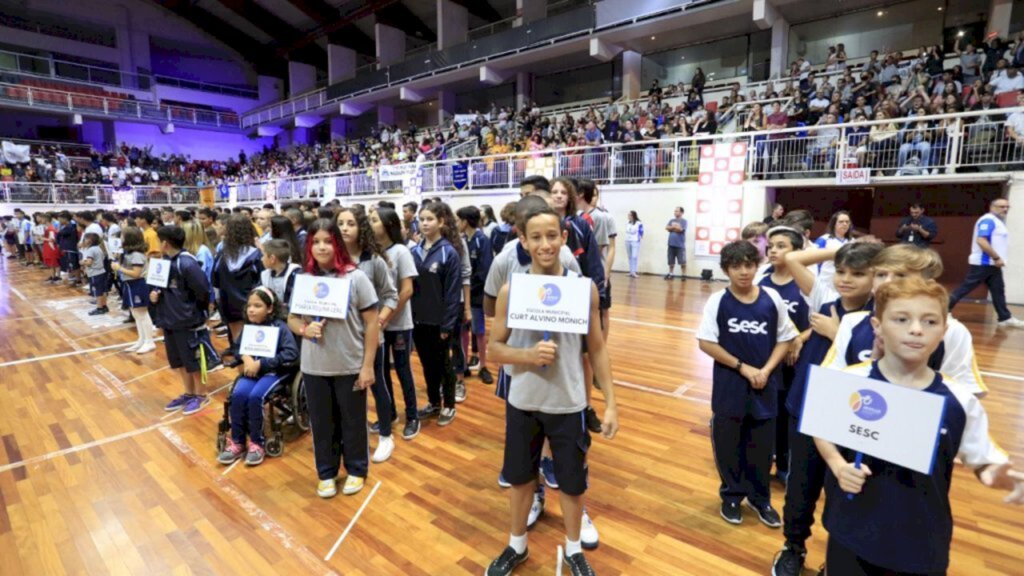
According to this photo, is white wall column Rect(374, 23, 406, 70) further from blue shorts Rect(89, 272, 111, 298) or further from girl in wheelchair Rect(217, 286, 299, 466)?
girl in wheelchair Rect(217, 286, 299, 466)

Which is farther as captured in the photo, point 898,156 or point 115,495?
point 898,156

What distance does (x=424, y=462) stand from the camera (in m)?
3.46

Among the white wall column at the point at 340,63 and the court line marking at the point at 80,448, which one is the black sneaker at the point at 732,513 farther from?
the white wall column at the point at 340,63

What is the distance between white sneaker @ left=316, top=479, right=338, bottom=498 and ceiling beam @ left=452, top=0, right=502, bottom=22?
23422 millimetres

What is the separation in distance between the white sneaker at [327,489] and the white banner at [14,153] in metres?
28.4

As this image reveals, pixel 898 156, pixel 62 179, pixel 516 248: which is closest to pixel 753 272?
pixel 516 248

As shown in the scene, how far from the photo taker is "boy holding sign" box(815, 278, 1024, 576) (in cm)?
131

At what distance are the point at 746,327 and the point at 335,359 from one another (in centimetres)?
227

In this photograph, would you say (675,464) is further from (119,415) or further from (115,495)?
(119,415)

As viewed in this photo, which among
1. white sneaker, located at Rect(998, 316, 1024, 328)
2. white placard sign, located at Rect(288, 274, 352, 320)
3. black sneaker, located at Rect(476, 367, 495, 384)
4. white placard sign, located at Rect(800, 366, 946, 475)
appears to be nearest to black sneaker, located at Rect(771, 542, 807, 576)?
white placard sign, located at Rect(800, 366, 946, 475)

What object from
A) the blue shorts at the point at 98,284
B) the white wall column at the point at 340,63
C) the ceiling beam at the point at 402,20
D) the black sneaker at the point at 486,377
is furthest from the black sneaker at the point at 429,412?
the white wall column at the point at 340,63

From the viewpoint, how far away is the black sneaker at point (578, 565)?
2221mm

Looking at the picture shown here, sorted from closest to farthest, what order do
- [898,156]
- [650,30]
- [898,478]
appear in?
[898,478]
[898,156]
[650,30]

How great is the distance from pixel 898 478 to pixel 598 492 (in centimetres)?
187
